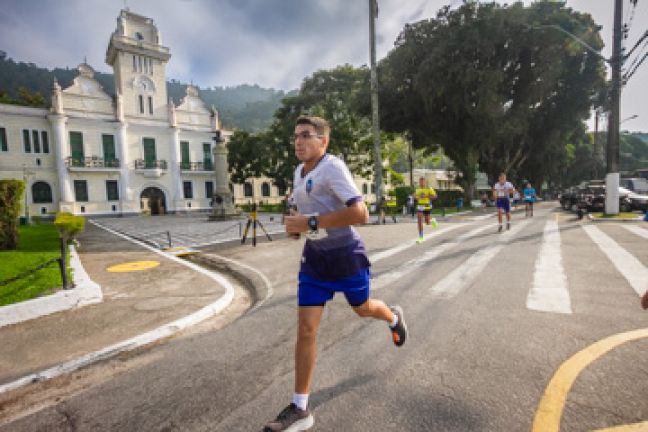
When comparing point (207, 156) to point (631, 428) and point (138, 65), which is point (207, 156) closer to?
point (138, 65)

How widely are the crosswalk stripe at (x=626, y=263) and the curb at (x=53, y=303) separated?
795cm

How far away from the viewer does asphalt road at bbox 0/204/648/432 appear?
2158 mm

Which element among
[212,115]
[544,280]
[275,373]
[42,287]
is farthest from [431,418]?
[212,115]

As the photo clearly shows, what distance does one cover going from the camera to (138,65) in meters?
38.0

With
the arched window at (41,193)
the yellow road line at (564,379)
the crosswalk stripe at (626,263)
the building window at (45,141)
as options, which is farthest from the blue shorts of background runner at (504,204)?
the building window at (45,141)

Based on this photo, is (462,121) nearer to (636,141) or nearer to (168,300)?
(168,300)

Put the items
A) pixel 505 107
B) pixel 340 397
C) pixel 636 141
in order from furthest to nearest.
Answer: pixel 636 141 < pixel 505 107 < pixel 340 397

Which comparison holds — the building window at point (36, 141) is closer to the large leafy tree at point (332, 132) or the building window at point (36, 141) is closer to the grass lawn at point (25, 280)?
the large leafy tree at point (332, 132)

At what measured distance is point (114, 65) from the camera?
38656 millimetres

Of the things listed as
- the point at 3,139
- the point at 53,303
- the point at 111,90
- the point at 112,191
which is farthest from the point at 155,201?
the point at 111,90

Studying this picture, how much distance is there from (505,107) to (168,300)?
1230 inches

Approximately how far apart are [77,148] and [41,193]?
5.86 meters

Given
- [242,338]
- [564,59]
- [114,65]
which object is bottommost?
[242,338]

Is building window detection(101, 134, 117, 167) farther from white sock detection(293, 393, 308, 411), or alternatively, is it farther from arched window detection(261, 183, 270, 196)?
white sock detection(293, 393, 308, 411)
